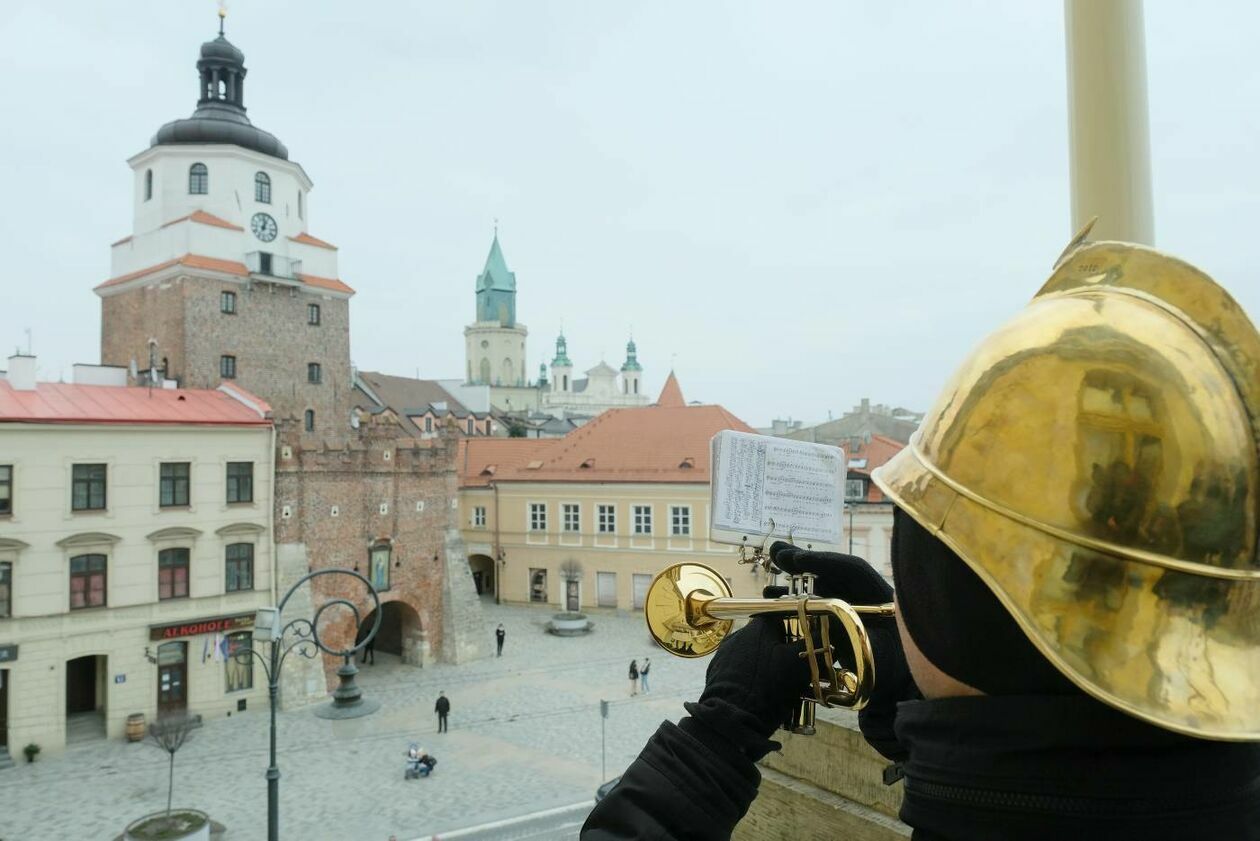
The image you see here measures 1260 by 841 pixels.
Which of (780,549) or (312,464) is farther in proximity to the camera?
(312,464)

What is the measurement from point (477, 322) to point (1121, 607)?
116 metres

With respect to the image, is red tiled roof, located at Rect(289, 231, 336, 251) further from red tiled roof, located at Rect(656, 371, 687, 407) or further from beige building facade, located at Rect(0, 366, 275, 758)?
red tiled roof, located at Rect(656, 371, 687, 407)

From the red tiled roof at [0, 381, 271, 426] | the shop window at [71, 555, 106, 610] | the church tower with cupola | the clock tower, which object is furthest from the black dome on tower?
the church tower with cupola

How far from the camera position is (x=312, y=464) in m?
25.1

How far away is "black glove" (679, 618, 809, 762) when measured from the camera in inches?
68.0

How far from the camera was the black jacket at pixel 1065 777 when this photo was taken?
44.4 inches


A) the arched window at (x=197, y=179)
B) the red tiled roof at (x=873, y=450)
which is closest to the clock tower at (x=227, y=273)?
the arched window at (x=197, y=179)

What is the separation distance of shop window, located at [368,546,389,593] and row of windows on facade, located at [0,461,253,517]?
4520 mm

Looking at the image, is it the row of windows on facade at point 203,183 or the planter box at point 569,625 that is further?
the planter box at point 569,625

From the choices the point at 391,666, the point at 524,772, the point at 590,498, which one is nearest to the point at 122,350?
the point at 391,666

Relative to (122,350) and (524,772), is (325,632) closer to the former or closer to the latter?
(524,772)

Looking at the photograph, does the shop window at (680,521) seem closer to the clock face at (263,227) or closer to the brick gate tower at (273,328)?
the brick gate tower at (273,328)

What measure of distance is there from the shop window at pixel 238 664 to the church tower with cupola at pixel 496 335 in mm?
90292

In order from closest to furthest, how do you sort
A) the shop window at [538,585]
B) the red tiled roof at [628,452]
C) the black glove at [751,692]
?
the black glove at [751,692] → the red tiled roof at [628,452] → the shop window at [538,585]
